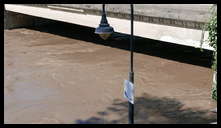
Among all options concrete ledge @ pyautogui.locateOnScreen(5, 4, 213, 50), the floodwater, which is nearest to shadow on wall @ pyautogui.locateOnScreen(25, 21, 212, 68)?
the floodwater

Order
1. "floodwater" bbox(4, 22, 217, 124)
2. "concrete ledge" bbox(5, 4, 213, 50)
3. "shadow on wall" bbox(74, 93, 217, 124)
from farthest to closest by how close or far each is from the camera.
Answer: "concrete ledge" bbox(5, 4, 213, 50)
"floodwater" bbox(4, 22, 217, 124)
"shadow on wall" bbox(74, 93, 217, 124)

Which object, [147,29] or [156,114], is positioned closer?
[156,114]

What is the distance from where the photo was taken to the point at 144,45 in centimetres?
1900

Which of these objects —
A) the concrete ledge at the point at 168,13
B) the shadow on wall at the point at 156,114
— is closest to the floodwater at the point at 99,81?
the shadow on wall at the point at 156,114

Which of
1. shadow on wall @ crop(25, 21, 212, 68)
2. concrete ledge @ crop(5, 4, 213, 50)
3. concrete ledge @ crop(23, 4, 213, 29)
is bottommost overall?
shadow on wall @ crop(25, 21, 212, 68)

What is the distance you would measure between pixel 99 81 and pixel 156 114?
341 centimetres

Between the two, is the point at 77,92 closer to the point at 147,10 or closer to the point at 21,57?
the point at 147,10

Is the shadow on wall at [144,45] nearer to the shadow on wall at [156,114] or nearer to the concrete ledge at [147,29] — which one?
the concrete ledge at [147,29]

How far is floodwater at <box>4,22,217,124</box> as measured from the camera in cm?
1084

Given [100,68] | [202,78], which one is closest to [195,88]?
[202,78]

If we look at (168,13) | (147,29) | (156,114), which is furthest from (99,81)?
(156,114)

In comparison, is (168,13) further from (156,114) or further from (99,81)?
(156,114)

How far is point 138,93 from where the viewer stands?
12.5 m

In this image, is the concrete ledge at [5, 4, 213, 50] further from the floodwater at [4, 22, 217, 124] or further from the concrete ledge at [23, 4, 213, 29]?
the floodwater at [4, 22, 217, 124]
